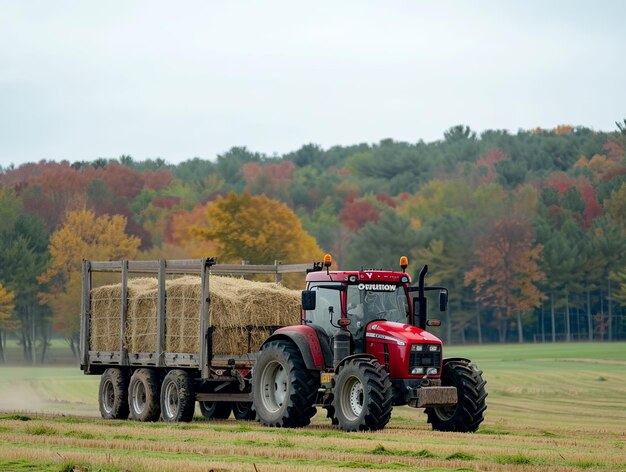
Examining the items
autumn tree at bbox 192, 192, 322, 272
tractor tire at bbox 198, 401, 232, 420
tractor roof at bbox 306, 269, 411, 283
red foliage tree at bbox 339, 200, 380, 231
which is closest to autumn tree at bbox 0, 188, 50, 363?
autumn tree at bbox 192, 192, 322, 272

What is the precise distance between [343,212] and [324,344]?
11686 centimetres

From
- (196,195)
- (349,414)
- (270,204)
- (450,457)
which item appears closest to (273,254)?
(270,204)

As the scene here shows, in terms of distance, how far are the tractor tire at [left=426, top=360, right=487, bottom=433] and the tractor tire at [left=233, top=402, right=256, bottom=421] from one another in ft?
18.9

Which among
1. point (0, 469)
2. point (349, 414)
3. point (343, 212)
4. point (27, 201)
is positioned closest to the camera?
point (0, 469)

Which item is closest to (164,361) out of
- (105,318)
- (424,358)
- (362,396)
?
(105,318)

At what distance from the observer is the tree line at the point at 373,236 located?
8803 centimetres

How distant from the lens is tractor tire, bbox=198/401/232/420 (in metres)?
28.0

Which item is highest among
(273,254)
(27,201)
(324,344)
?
(27,201)

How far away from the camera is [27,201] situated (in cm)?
10862

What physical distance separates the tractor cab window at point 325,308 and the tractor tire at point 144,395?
4330 mm

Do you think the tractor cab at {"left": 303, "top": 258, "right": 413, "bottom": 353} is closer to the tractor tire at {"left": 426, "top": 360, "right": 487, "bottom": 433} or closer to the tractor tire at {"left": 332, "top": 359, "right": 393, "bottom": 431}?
the tractor tire at {"left": 332, "top": 359, "right": 393, "bottom": 431}

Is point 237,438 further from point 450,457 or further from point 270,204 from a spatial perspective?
point 270,204

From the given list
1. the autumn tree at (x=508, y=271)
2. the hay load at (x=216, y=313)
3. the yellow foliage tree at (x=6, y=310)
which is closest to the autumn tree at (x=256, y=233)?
the yellow foliage tree at (x=6, y=310)

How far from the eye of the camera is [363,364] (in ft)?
71.9
